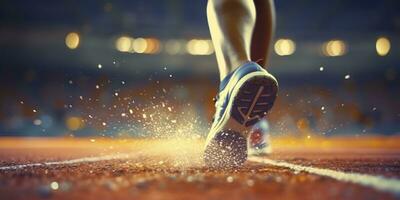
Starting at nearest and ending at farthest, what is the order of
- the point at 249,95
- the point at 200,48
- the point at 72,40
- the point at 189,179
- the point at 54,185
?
the point at 54,185
the point at 189,179
the point at 249,95
the point at 72,40
the point at 200,48

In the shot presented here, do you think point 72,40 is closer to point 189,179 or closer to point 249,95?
point 249,95

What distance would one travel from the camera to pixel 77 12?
47.8 feet

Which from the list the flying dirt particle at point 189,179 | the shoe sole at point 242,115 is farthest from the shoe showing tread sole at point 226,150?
the flying dirt particle at point 189,179

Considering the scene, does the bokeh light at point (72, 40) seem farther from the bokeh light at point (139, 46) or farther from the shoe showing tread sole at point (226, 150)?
the shoe showing tread sole at point (226, 150)

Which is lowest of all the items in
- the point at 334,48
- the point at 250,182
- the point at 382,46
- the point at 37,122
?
the point at 250,182

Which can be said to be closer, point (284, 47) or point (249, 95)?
point (249, 95)

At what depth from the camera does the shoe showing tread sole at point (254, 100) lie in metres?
1.67

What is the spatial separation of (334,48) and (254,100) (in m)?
16.5

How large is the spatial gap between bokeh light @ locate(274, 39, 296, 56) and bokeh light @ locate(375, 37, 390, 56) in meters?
2.62

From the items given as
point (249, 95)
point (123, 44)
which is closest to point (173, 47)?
point (123, 44)

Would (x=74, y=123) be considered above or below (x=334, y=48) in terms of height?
below

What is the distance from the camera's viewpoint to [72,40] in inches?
647

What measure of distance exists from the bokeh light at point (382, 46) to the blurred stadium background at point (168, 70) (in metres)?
0.03

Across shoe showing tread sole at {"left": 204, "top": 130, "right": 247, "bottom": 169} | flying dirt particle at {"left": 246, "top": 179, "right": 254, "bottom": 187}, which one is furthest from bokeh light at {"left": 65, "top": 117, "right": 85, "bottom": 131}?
flying dirt particle at {"left": 246, "top": 179, "right": 254, "bottom": 187}
